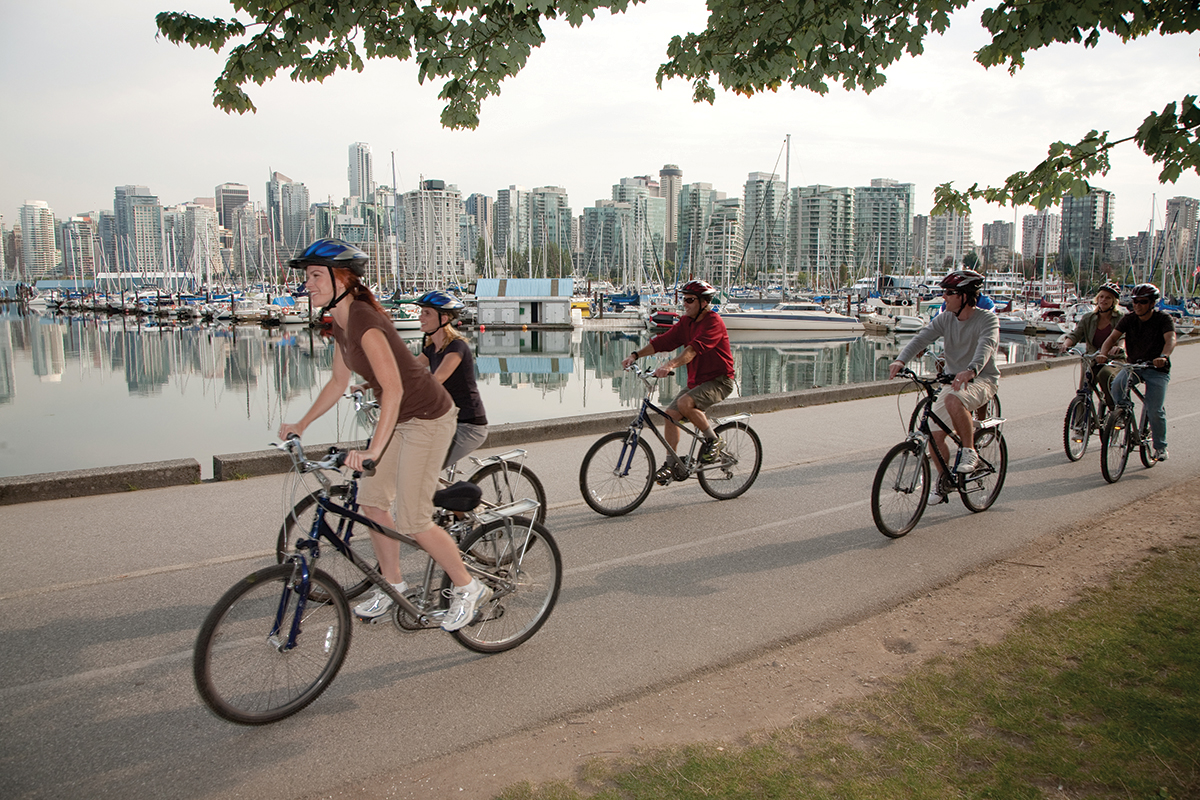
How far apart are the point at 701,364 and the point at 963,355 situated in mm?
2250

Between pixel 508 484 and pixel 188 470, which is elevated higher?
pixel 508 484

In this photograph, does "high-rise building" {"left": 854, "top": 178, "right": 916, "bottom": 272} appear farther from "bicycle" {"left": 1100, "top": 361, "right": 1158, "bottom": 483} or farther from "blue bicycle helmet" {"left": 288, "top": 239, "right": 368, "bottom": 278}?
"blue bicycle helmet" {"left": 288, "top": 239, "right": 368, "bottom": 278}

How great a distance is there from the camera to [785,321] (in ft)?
203

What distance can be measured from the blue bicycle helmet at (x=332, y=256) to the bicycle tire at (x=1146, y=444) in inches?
333

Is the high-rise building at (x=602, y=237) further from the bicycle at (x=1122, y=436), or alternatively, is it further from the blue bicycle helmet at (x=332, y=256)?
the blue bicycle helmet at (x=332, y=256)

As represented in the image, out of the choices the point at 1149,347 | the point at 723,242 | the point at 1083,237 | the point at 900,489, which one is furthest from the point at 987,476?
the point at 1083,237

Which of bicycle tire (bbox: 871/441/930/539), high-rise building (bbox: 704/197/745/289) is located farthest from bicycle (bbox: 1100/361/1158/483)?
high-rise building (bbox: 704/197/745/289)

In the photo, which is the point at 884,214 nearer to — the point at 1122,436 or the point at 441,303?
the point at 1122,436

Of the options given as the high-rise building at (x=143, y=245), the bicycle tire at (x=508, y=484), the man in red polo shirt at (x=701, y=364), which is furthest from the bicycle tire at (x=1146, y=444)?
the high-rise building at (x=143, y=245)

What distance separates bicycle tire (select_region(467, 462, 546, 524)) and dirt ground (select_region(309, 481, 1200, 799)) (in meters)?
2.22

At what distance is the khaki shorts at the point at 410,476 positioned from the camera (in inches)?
157

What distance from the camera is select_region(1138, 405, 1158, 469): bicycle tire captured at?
8836mm

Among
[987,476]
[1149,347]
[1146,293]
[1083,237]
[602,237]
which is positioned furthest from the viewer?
[602,237]

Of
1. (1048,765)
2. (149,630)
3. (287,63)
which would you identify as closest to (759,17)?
(287,63)
